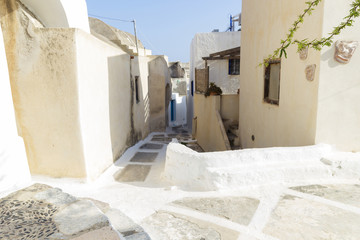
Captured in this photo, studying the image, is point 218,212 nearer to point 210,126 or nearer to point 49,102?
point 49,102

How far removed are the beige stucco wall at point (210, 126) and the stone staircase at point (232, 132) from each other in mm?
402

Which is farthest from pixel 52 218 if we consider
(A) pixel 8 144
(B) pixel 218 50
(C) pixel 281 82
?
(B) pixel 218 50

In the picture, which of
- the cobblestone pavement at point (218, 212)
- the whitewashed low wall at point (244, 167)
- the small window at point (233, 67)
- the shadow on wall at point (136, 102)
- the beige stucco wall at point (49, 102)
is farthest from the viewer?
the small window at point (233, 67)

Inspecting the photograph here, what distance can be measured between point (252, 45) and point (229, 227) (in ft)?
18.8

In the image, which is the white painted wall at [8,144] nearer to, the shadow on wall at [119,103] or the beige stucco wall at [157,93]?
the shadow on wall at [119,103]

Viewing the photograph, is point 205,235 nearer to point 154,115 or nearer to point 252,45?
point 252,45

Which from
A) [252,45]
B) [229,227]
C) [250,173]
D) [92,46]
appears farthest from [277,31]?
[229,227]

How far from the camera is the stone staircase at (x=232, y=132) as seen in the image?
8.21 metres

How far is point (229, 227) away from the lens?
264 cm

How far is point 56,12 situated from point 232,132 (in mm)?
6425

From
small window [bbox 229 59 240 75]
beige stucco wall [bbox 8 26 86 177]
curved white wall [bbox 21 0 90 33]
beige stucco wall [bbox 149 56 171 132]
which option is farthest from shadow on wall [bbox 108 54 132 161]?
small window [bbox 229 59 240 75]

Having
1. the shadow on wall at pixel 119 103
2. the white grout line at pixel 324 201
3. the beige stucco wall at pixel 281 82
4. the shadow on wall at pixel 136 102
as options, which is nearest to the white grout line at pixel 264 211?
the white grout line at pixel 324 201

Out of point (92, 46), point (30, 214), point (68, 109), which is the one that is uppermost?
point (92, 46)

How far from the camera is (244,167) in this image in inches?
146
